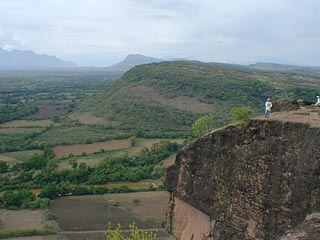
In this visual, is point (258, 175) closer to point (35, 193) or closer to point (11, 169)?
point (35, 193)

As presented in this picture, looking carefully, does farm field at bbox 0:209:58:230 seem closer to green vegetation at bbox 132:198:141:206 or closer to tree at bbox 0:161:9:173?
green vegetation at bbox 132:198:141:206

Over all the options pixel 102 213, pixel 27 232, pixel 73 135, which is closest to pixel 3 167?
pixel 102 213

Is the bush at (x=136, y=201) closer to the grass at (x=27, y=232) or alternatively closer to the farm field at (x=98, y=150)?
the grass at (x=27, y=232)

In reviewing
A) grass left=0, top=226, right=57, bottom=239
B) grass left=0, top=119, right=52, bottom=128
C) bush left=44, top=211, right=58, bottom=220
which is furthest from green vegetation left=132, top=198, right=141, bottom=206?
grass left=0, top=119, right=52, bottom=128

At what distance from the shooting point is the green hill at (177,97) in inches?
4328

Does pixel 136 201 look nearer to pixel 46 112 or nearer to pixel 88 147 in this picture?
pixel 88 147

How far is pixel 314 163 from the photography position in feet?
51.2

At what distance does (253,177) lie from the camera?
1791cm

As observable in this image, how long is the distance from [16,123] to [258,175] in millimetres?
109583

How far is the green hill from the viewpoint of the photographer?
4328 inches

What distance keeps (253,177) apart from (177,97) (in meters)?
105

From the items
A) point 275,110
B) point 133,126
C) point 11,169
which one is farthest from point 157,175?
point 275,110

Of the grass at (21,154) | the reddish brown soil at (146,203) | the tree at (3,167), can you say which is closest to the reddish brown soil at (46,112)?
the grass at (21,154)

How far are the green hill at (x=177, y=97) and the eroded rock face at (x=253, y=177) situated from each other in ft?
251
